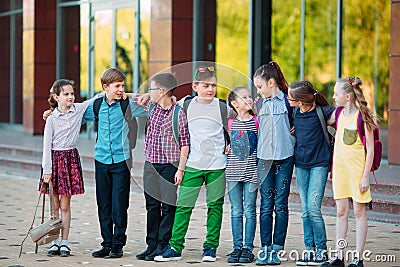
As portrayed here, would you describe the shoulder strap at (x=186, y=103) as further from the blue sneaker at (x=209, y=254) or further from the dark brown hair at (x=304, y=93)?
the blue sneaker at (x=209, y=254)

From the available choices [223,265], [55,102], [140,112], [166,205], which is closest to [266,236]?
[223,265]

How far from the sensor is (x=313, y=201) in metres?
6.84

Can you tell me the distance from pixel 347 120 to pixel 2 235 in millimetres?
3924

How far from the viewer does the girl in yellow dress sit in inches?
255

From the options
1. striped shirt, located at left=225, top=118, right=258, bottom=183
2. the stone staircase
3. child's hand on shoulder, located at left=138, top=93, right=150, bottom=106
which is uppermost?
child's hand on shoulder, located at left=138, top=93, right=150, bottom=106

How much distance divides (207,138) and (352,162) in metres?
1.29

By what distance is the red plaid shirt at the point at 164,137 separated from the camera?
7.16 metres

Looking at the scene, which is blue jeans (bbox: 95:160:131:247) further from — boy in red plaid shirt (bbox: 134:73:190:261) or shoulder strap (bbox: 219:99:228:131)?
shoulder strap (bbox: 219:99:228:131)

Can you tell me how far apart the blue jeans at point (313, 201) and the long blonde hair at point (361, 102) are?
1.95ft

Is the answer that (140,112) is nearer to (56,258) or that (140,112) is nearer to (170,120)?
(170,120)

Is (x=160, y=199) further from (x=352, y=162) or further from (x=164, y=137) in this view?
(x=352, y=162)

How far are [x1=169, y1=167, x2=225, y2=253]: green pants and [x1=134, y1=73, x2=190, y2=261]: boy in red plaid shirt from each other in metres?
0.07

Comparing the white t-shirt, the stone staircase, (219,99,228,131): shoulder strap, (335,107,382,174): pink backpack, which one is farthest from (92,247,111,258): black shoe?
(335,107,382,174): pink backpack

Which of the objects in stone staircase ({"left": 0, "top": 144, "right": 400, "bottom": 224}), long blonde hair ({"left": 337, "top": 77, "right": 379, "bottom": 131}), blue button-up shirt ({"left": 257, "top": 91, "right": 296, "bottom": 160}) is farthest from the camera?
stone staircase ({"left": 0, "top": 144, "right": 400, "bottom": 224})
